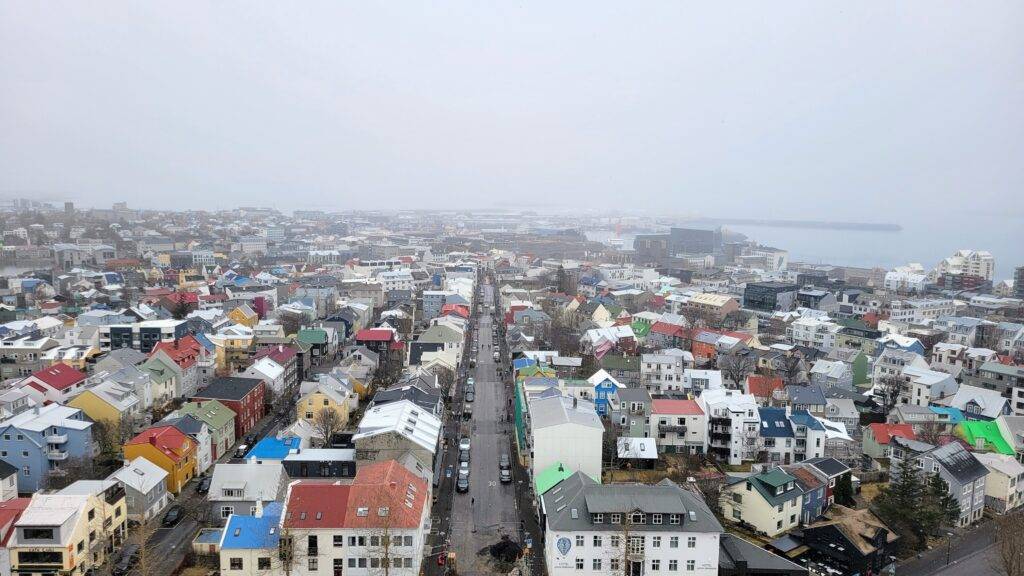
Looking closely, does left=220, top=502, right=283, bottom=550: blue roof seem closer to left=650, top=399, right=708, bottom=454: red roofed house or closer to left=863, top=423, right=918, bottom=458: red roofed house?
left=650, top=399, right=708, bottom=454: red roofed house

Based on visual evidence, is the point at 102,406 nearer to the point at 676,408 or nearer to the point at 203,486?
the point at 203,486

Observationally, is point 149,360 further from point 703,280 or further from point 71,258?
point 703,280

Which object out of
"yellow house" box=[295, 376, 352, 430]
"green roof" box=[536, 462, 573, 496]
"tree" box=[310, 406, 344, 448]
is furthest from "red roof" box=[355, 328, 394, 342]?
"green roof" box=[536, 462, 573, 496]

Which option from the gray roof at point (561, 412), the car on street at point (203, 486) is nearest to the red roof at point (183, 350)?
the car on street at point (203, 486)

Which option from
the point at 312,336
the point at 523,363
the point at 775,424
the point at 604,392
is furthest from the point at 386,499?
the point at 312,336

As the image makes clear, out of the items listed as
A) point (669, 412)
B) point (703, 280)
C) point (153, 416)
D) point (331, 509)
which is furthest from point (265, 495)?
point (703, 280)

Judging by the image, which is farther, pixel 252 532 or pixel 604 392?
pixel 604 392
